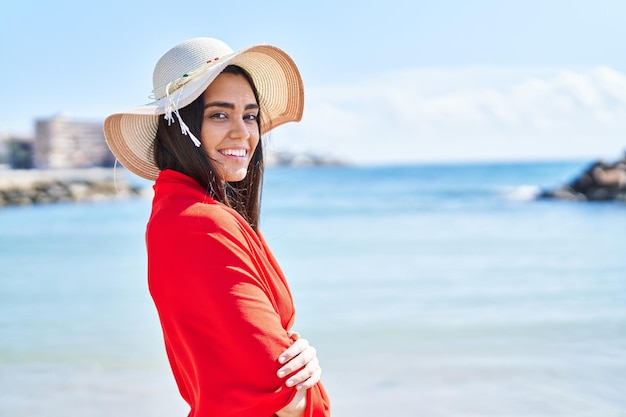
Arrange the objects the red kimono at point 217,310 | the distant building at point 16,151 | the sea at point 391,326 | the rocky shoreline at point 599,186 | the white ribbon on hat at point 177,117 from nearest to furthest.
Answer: the red kimono at point 217,310
the white ribbon on hat at point 177,117
the sea at point 391,326
the rocky shoreline at point 599,186
the distant building at point 16,151

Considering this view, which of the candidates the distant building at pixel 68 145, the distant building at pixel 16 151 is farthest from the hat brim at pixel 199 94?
the distant building at pixel 68 145

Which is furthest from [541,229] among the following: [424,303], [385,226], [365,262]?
[424,303]

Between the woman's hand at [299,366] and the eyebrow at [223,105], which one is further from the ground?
the eyebrow at [223,105]

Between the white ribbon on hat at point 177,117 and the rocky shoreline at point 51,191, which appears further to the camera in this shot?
the rocky shoreline at point 51,191

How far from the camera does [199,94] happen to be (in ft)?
5.07

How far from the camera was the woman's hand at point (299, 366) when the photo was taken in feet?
4.63

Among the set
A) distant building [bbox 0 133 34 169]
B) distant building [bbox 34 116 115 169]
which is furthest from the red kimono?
distant building [bbox 34 116 115 169]

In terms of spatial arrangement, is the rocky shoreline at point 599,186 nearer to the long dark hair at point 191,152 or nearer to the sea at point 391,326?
the sea at point 391,326

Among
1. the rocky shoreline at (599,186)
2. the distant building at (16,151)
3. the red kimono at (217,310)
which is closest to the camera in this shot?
the red kimono at (217,310)

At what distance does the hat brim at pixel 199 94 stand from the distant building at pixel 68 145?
8312 cm

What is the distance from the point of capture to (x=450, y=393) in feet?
15.9

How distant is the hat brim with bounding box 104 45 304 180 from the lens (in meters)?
1.58

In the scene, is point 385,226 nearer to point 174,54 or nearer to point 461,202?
point 461,202

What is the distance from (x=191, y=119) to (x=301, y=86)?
46 cm
